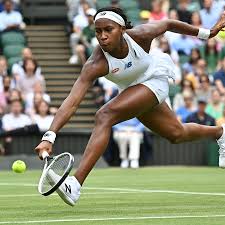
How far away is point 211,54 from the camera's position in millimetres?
24594

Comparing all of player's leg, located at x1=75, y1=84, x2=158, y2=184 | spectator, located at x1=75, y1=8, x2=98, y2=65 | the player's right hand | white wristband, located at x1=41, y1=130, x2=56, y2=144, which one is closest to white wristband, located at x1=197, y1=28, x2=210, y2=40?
player's leg, located at x1=75, y1=84, x2=158, y2=184

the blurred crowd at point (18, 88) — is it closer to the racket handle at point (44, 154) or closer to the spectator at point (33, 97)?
the spectator at point (33, 97)

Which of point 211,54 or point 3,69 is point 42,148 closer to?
point 3,69

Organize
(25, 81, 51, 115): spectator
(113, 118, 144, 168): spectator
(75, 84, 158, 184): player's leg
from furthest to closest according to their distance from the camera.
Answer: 1. (25, 81, 51, 115): spectator
2. (113, 118, 144, 168): spectator
3. (75, 84, 158, 184): player's leg

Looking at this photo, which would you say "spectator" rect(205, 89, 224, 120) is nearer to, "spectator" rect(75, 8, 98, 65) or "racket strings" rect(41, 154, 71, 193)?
"spectator" rect(75, 8, 98, 65)

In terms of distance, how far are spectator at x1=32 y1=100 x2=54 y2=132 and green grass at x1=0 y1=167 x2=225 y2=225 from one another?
379 cm

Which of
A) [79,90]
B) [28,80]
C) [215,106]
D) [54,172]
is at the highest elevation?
[79,90]

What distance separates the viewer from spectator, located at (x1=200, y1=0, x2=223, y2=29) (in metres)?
25.0

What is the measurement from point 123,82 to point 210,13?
14532 millimetres

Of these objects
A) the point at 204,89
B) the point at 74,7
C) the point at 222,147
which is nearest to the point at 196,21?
the point at 204,89

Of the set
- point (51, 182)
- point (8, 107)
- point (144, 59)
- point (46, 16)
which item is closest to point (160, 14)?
point (46, 16)

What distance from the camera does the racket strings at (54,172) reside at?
9562 millimetres

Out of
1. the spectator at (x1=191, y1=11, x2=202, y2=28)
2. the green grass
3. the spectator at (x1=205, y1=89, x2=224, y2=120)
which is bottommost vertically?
the spectator at (x1=205, y1=89, x2=224, y2=120)

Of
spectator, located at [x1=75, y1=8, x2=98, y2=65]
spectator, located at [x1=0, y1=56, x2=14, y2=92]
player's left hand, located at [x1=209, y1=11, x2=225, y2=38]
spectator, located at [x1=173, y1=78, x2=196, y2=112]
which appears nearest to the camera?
player's left hand, located at [x1=209, y1=11, x2=225, y2=38]
